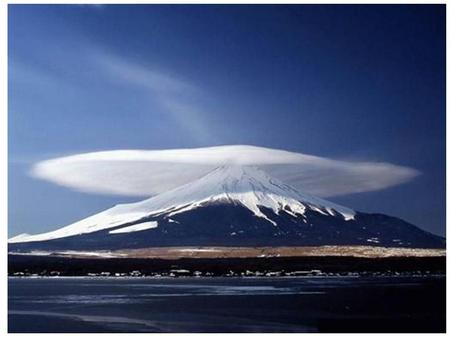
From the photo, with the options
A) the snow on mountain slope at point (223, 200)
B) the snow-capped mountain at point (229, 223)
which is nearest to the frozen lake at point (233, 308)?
the snow-capped mountain at point (229, 223)

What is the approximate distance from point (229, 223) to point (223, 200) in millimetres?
1204

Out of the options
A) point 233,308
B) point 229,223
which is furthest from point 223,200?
point 233,308

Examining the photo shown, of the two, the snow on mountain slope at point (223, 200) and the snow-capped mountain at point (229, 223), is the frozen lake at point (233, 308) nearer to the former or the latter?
the snow-capped mountain at point (229, 223)

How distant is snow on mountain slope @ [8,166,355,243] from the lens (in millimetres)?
11609

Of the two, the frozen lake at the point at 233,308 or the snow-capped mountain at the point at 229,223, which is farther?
the snow-capped mountain at the point at 229,223

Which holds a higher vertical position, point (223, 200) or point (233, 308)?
point (223, 200)

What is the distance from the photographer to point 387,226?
13703 mm

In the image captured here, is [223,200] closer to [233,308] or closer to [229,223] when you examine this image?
[229,223]

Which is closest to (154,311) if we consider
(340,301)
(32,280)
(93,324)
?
(93,324)

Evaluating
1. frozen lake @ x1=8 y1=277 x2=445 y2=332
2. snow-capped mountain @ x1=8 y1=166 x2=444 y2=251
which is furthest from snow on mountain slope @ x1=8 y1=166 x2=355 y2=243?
frozen lake @ x1=8 y1=277 x2=445 y2=332

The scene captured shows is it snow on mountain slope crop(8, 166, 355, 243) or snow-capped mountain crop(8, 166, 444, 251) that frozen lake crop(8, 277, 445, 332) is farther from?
snow on mountain slope crop(8, 166, 355, 243)

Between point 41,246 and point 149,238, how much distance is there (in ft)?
13.1

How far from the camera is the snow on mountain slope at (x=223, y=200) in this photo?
38.1 ft

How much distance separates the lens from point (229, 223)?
17.4 m
